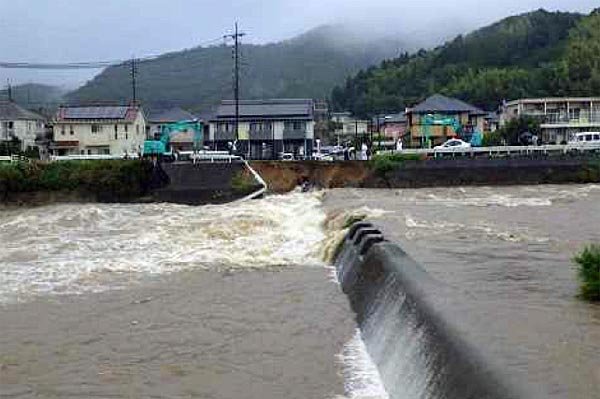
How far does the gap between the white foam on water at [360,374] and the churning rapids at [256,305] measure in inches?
1.0

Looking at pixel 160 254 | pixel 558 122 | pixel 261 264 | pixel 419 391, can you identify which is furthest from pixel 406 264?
pixel 558 122

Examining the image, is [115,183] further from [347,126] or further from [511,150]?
[347,126]

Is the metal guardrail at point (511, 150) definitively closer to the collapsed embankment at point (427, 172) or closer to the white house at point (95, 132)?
the collapsed embankment at point (427, 172)

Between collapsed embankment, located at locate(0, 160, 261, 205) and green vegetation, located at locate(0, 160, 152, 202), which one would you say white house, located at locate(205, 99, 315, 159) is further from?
green vegetation, located at locate(0, 160, 152, 202)

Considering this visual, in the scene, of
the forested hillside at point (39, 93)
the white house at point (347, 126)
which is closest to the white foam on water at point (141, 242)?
the white house at point (347, 126)

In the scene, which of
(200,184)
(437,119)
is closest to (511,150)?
(200,184)

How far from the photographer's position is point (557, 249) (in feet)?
49.3

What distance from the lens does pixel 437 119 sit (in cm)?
5759

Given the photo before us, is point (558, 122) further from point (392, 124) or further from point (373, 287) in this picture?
point (373, 287)

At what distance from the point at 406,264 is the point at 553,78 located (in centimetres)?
7471

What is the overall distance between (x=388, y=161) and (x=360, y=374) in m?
28.6

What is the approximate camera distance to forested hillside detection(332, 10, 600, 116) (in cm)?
8456

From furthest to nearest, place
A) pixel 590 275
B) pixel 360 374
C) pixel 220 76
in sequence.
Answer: pixel 220 76 → pixel 590 275 → pixel 360 374

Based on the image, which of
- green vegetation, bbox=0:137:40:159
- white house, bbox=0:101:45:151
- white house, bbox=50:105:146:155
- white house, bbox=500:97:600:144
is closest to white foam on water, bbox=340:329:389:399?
green vegetation, bbox=0:137:40:159
